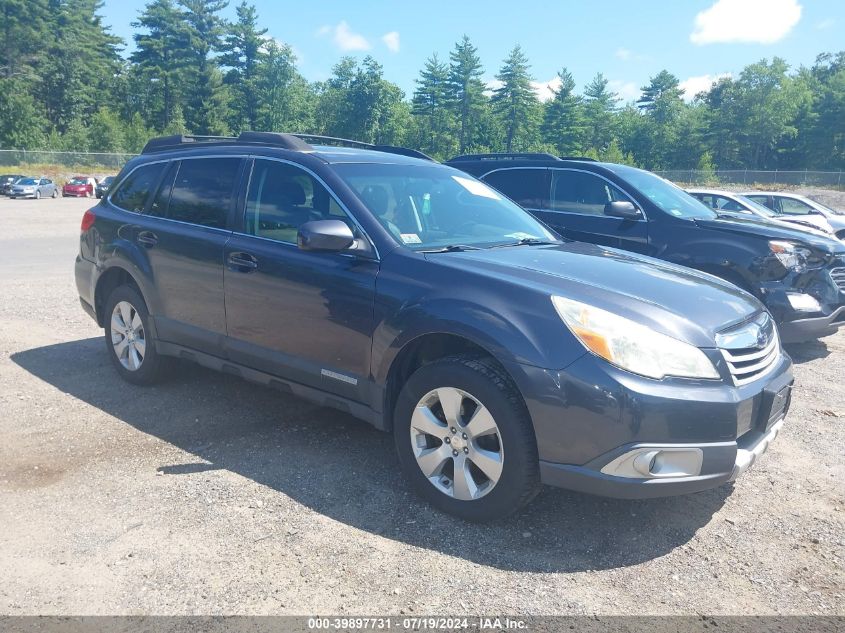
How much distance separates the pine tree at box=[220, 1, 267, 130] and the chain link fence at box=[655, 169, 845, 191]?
51570 millimetres

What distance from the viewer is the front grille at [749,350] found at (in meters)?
3.32

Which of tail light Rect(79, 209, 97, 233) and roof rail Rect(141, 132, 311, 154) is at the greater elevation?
roof rail Rect(141, 132, 311, 154)

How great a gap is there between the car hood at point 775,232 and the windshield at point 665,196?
0.23m

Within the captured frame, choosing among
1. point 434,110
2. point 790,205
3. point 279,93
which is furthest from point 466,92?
point 790,205

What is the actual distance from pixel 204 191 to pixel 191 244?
1.33ft

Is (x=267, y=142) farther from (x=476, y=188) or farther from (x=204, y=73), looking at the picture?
(x=204, y=73)

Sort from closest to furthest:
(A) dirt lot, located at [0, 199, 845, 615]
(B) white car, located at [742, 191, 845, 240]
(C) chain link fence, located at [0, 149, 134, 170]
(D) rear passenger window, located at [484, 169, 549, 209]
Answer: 1. (A) dirt lot, located at [0, 199, 845, 615]
2. (D) rear passenger window, located at [484, 169, 549, 209]
3. (B) white car, located at [742, 191, 845, 240]
4. (C) chain link fence, located at [0, 149, 134, 170]

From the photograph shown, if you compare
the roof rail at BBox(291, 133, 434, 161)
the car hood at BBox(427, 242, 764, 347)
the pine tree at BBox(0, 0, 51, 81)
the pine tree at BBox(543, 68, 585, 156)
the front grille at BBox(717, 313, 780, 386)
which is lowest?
the front grille at BBox(717, 313, 780, 386)

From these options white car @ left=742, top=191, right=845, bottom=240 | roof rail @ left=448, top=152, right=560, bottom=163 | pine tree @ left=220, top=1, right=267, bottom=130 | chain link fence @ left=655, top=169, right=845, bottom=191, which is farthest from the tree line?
roof rail @ left=448, top=152, right=560, bottom=163

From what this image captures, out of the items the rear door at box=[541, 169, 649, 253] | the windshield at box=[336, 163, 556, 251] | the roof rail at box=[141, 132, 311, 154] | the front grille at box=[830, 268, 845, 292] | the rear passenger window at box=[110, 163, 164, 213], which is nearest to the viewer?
the windshield at box=[336, 163, 556, 251]

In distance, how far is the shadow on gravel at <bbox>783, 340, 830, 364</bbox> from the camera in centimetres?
727

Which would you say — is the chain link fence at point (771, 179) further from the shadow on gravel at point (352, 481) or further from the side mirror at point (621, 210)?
the shadow on gravel at point (352, 481)

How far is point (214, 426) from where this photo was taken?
15.8 feet

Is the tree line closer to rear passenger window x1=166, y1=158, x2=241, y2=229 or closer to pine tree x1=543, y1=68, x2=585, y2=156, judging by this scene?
pine tree x1=543, y1=68, x2=585, y2=156
